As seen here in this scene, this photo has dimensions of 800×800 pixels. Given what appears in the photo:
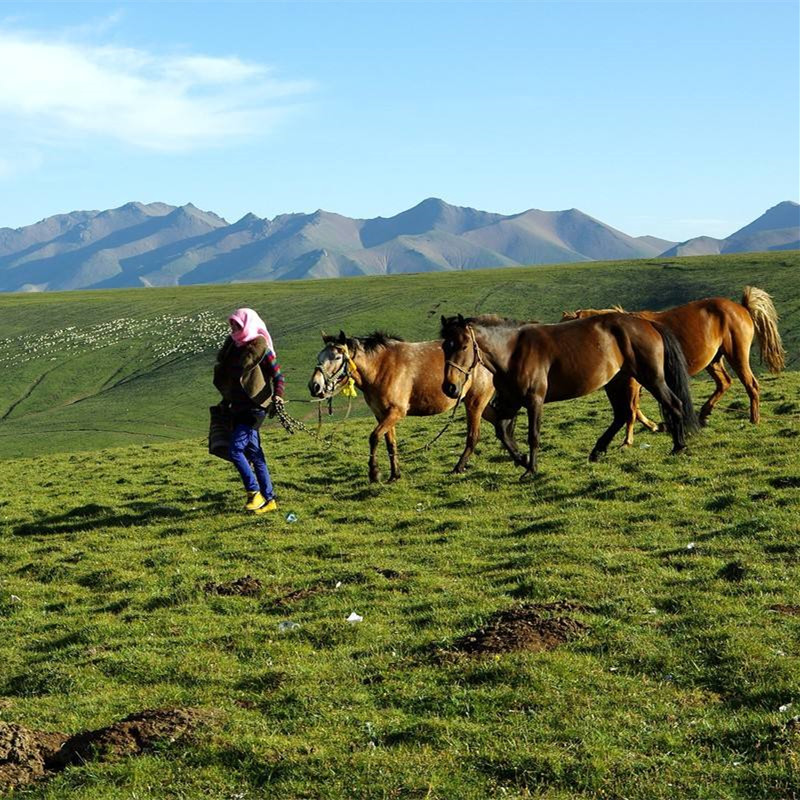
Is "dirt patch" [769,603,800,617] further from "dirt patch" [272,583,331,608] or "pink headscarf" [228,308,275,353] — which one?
"pink headscarf" [228,308,275,353]

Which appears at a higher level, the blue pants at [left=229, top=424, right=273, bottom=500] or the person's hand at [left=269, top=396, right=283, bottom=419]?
the person's hand at [left=269, top=396, right=283, bottom=419]

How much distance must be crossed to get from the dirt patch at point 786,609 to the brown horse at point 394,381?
29.9 ft

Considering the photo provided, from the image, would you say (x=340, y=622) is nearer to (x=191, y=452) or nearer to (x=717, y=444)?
(x=717, y=444)

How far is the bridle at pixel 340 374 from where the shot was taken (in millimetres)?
17969

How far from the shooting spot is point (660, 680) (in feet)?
27.5

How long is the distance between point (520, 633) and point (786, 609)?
9.14 ft

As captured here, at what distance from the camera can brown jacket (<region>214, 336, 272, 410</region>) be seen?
55.1 feet

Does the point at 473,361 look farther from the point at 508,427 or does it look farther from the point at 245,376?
the point at 245,376

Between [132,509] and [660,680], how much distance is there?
13526 millimetres

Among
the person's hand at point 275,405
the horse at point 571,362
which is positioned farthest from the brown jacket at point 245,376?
the horse at point 571,362

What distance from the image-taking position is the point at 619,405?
1959 centimetres

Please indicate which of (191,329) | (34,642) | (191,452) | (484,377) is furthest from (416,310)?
(34,642)

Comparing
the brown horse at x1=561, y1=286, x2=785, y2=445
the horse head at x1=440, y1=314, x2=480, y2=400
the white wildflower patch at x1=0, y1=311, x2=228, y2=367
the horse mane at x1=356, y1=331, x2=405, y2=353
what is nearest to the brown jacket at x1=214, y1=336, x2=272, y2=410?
the horse mane at x1=356, y1=331, x2=405, y2=353

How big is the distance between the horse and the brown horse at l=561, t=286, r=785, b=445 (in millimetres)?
1292
